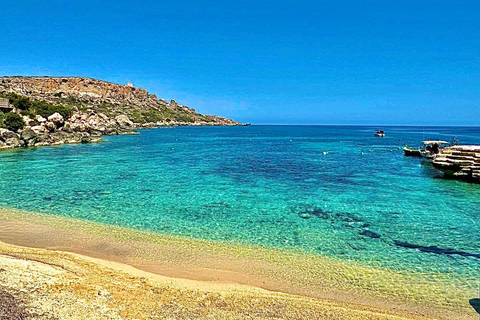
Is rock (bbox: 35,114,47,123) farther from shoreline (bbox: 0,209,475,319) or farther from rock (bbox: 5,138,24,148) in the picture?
shoreline (bbox: 0,209,475,319)

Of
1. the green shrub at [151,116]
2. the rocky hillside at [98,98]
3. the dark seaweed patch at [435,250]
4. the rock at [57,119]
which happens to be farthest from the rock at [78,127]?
the green shrub at [151,116]

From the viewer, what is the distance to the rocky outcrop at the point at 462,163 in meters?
26.5

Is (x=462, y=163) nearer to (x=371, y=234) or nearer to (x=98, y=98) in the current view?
(x=371, y=234)

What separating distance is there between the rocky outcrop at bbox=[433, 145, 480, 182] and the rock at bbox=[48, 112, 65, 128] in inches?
2846

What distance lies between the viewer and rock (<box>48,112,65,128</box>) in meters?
67.1

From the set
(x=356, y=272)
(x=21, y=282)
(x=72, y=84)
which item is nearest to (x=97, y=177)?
(x=21, y=282)

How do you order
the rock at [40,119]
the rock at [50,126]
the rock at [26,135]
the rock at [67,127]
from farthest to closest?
the rock at [67,127] < the rock at [50,126] < the rock at [40,119] < the rock at [26,135]

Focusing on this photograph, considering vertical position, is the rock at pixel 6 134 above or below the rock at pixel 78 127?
below

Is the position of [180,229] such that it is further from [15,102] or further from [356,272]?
[15,102]

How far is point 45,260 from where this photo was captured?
1010cm

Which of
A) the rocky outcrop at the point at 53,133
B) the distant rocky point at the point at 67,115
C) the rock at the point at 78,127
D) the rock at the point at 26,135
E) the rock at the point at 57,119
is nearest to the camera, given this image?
the rocky outcrop at the point at 53,133

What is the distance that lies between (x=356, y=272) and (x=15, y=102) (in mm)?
82483

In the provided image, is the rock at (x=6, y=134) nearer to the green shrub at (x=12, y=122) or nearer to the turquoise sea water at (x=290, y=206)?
the green shrub at (x=12, y=122)

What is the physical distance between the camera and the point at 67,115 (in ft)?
251
